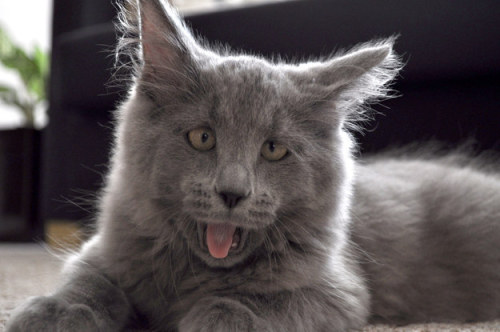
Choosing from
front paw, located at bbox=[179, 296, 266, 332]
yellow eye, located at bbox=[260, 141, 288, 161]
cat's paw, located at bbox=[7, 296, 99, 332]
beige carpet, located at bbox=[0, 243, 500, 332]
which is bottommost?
beige carpet, located at bbox=[0, 243, 500, 332]

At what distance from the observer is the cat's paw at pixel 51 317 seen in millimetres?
1041

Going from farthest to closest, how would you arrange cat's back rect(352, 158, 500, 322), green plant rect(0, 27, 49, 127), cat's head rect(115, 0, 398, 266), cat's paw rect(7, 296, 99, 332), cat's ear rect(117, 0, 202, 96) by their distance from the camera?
green plant rect(0, 27, 49, 127)
cat's back rect(352, 158, 500, 322)
cat's ear rect(117, 0, 202, 96)
cat's head rect(115, 0, 398, 266)
cat's paw rect(7, 296, 99, 332)

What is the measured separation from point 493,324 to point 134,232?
3.31 feet

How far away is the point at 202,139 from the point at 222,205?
0.59 ft

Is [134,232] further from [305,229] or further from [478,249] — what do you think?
[478,249]

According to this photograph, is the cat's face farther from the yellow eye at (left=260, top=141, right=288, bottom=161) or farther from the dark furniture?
the dark furniture

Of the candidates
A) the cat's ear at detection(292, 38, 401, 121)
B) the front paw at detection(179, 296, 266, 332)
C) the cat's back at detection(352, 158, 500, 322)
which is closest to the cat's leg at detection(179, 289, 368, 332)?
the front paw at detection(179, 296, 266, 332)

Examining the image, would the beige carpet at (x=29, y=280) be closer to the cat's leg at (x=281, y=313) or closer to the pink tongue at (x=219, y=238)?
the cat's leg at (x=281, y=313)

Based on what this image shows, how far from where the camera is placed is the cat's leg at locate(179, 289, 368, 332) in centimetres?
109

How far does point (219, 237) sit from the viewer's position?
1.18 m

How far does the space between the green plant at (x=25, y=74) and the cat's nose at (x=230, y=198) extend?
3.23m

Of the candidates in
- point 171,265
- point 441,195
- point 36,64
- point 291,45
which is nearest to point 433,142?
point 441,195

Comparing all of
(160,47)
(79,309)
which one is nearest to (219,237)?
(79,309)

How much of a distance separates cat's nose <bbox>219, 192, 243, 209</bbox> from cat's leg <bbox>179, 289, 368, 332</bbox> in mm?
210
